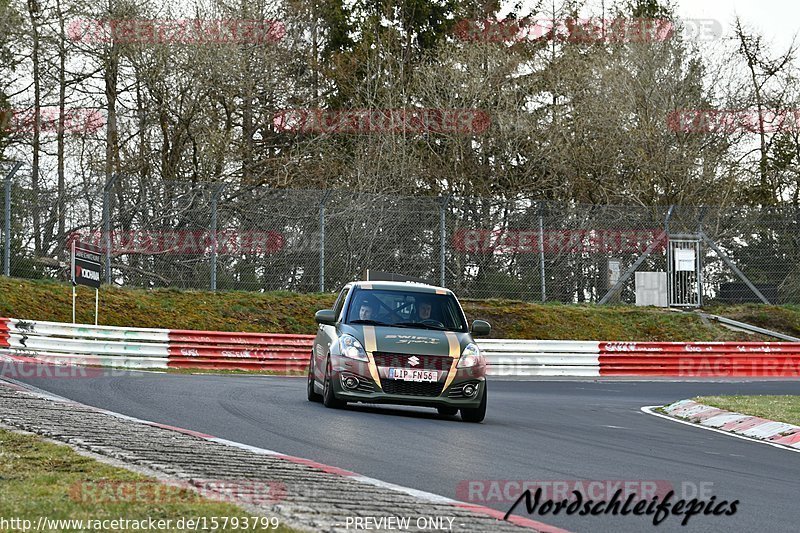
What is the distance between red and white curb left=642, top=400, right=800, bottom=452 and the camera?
1395 centimetres

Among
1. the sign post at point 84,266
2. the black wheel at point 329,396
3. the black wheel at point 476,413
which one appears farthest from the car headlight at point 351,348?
the sign post at point 84,266

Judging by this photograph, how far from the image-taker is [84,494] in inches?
267

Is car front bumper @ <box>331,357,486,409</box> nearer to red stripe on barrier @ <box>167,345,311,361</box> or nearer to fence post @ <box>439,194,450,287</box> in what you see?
red stripe on barrier @ <box>167,345,311,361</box>

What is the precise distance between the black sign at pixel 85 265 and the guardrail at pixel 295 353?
4.58 feet

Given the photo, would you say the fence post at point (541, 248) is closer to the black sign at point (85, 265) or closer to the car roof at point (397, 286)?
the black sign at point (85, 265)

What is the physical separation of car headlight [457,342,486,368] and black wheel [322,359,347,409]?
1.48 m

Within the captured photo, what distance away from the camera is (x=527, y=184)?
40.1m

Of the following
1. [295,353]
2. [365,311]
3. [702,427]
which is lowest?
[702,427]

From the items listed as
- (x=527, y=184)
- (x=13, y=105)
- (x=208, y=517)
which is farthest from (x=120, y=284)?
(x=208, y=517)

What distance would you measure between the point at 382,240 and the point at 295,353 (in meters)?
5.62

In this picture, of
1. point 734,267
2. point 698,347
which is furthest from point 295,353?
point 734,267

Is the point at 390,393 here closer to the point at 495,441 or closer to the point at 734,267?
the point at 495,441

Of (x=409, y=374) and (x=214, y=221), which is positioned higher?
(x=214, y=221)

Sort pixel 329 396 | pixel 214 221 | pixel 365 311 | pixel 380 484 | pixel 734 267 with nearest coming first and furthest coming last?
1. pixel 380 484
2. pixel 329 396
3. pixel 365 311
4. pixel 214 221
5. pixel 734 267
